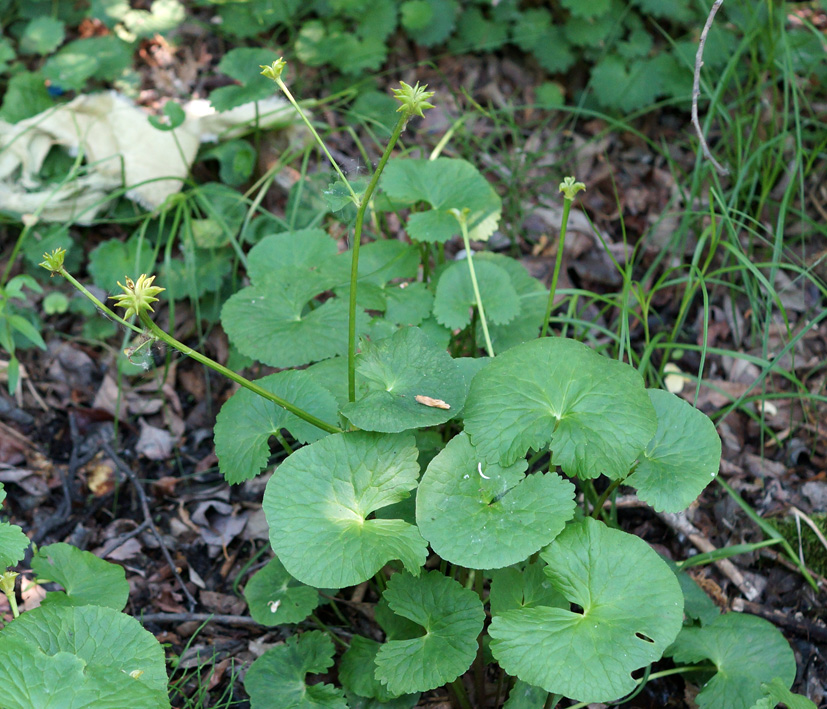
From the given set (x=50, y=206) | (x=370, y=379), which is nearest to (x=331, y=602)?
(x=370, y=379)

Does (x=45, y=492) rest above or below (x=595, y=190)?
below

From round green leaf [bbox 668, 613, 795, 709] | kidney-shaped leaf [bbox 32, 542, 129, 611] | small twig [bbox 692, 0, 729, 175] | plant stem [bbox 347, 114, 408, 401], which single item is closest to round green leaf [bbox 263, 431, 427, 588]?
plant stem [bbox 347, 114, 408, 401]

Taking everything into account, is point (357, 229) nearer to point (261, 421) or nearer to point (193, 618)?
point (261, 421)

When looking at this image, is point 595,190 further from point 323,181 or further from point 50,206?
point 50,206

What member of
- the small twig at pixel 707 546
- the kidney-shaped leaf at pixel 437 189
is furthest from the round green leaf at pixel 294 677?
the kidney-shaped leaf at pixel 437 189

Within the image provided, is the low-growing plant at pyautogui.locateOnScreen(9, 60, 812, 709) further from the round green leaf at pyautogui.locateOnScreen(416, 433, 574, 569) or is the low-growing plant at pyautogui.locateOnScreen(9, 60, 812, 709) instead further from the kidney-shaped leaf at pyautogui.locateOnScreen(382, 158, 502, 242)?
the kidney-shaped leaf at pyautogui.locateOnScreen(382, 158, 502, 242)

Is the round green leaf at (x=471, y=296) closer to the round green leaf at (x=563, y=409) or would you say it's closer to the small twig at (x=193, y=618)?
the round green leaf at (x=563, y=409)

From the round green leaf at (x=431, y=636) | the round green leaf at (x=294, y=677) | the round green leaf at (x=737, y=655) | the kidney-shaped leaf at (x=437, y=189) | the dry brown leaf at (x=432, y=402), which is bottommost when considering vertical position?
the round green leaf at (x=294, y=677)
